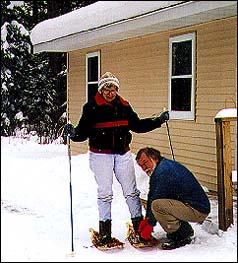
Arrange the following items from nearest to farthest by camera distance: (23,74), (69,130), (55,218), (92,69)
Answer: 1. (23,74)
2. (69,130)
3. (55,218)
4. (92,69)

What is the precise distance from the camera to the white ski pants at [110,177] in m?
3.28

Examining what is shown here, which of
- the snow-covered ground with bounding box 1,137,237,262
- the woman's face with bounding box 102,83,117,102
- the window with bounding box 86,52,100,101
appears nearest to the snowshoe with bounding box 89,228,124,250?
the snow-covered ground with bounding box 1,137,237,262

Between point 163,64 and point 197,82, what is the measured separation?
0.23 metres

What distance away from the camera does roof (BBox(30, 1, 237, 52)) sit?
9.86ft

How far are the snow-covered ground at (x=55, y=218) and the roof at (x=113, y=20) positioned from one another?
1.74 feet

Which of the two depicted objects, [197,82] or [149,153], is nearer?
[149,153]

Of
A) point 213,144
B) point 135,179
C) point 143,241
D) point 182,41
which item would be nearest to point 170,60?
point 182,41

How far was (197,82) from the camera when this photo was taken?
4070 mm

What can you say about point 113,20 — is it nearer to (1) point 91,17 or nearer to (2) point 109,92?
(1) point 91,17

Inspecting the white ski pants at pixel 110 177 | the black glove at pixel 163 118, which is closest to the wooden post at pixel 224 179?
the black glove at pixel 163 118

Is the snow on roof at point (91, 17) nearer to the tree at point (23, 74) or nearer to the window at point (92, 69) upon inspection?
the tree at point (23, 74)

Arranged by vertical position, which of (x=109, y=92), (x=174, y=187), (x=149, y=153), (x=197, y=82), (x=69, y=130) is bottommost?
(x=174, y=187)

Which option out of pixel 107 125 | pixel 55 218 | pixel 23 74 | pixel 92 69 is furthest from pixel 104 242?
pixel 92 69

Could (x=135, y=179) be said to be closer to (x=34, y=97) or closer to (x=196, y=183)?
(x=196, y=183)
